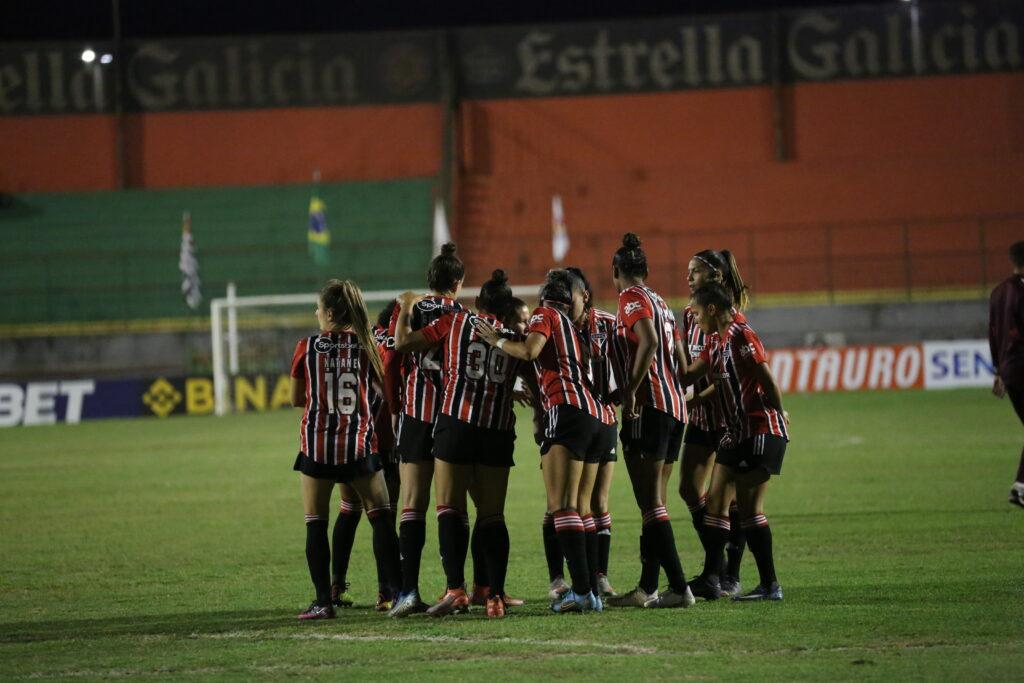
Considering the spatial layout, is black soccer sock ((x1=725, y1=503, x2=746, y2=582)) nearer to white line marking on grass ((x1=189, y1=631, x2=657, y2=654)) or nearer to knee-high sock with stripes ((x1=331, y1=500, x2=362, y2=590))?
white line marking on grass ((x1=189, y1=631, x2=657, y2=654))

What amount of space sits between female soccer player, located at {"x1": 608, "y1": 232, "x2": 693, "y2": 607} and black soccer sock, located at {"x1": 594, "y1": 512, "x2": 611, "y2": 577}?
1.28ft

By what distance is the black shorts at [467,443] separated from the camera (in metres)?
8.31

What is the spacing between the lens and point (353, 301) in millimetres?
8445

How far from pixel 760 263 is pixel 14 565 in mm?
27899

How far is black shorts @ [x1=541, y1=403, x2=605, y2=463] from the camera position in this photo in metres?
8.32

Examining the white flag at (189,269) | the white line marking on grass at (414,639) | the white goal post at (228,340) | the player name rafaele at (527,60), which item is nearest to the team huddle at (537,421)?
the white line marking on grass at (414,639)

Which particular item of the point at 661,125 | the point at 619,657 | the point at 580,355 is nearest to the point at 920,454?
the point at 580,355

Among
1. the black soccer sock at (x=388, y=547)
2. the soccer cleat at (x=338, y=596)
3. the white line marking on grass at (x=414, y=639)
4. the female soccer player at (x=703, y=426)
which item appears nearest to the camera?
the white line marking on grass at (x=414, y=639)

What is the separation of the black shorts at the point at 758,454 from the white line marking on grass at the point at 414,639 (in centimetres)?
170

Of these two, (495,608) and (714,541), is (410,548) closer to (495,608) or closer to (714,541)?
(495,608)

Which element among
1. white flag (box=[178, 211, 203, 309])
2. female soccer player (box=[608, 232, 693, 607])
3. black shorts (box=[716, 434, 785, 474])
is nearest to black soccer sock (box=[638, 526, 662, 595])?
female soccer player (box=[608, 232, 693, 607])

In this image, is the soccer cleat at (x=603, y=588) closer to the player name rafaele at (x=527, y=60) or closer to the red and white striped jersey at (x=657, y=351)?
the red and white striped jersey at (x=657, y=351)

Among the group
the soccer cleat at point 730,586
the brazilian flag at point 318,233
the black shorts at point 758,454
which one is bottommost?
the soccer cleat at point 730,586

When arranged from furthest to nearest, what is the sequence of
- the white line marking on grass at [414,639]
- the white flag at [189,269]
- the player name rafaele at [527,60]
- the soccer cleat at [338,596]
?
the player name rafaele at [527,60] → the white flag at [189,269] → the soccer cleat at [338,596] → the white line marking on grass at [414,639]
